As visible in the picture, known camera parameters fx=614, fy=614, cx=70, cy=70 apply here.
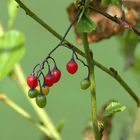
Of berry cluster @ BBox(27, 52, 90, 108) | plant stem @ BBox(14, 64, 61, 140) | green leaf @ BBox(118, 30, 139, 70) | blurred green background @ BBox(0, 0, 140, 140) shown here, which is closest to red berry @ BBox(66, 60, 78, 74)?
berry cluster @ BBox(27, 52, 90, 108)

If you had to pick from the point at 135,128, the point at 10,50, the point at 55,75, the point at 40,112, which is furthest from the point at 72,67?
the point at 135,128

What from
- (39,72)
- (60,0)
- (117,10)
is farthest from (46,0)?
(39,72)

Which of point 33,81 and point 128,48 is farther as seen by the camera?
point 128,48

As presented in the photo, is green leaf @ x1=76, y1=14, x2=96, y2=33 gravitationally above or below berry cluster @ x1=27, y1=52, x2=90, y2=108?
above

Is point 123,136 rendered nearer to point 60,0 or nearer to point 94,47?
point 94,47

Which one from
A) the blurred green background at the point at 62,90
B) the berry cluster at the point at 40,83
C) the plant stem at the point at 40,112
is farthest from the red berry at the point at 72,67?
the blurred green background at the point at 62,90

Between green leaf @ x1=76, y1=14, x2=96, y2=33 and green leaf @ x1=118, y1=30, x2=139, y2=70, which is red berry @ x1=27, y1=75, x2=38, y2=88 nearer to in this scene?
green leaf @ x1=76, y1=14, x2=96, y2=33

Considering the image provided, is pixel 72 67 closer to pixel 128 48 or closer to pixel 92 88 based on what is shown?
pixel 92 88

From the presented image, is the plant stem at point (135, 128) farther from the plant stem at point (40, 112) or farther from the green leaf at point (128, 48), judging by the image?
the plant stem at point (40, 112)
